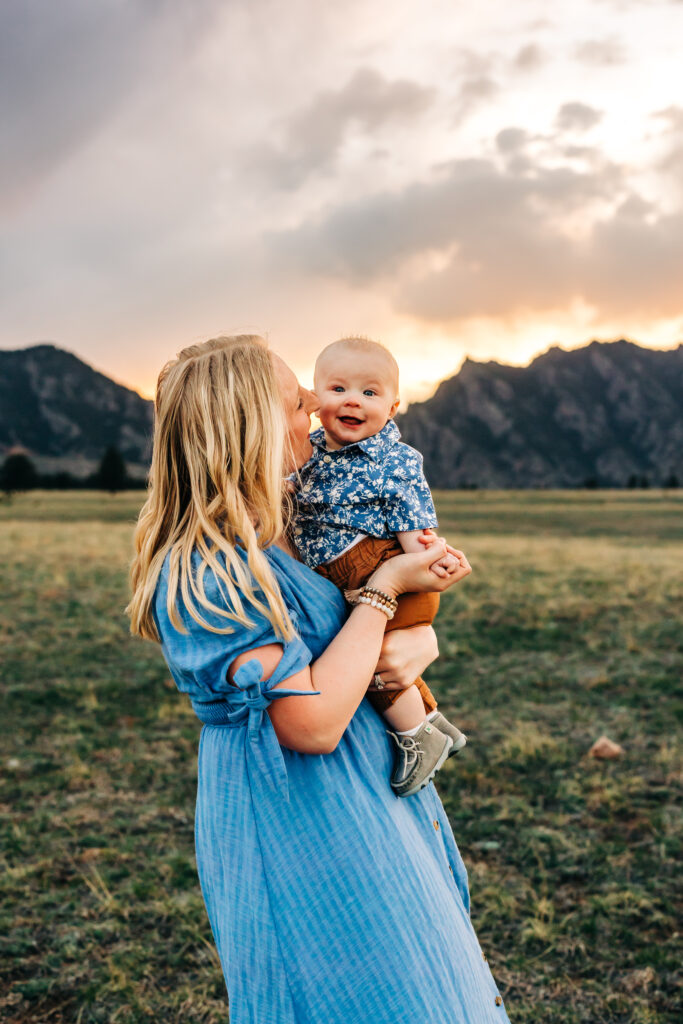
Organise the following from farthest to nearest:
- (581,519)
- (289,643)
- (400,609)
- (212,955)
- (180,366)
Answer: (581,519), (212,955), (400,609), (180,366), (289,643)

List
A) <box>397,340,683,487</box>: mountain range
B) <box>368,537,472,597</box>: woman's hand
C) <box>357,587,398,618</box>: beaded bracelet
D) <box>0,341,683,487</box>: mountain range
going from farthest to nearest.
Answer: <box>0,341,683,487</box>: mountain range
<box>397,340,683,487</box>: mountain range
<box>368,537,472,597</box>: woman's hand
<box>357,587,398,618</box>: beaded bracelet

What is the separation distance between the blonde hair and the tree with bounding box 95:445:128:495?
70.7 m

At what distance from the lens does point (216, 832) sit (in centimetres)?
183

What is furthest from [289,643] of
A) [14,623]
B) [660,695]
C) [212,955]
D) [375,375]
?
[14,623]

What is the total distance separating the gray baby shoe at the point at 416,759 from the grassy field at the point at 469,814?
7.79 feet

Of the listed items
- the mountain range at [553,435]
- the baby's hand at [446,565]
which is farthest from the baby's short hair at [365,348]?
the mountain range at [553,435]

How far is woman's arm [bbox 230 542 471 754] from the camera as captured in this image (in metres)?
1.66

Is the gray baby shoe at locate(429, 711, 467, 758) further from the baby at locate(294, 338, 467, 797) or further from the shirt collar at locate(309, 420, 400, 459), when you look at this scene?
the shirt collar at locate(309, 420, 400, 459)

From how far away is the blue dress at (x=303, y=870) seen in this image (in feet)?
5.59

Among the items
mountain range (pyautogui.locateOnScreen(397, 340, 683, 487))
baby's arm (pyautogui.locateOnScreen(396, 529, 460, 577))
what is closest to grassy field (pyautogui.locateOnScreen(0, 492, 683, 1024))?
baby's arm (pyautogui.locateOnScreen(396, 529, 460, 577))

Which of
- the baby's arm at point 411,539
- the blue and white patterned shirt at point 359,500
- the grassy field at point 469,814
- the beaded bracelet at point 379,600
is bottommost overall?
the grassy field at point 469,814

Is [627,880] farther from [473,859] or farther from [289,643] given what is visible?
[289,643]

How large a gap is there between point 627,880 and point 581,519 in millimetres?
33492

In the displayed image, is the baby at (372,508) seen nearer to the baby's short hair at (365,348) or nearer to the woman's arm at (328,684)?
the baby's short hair at (365,348)
